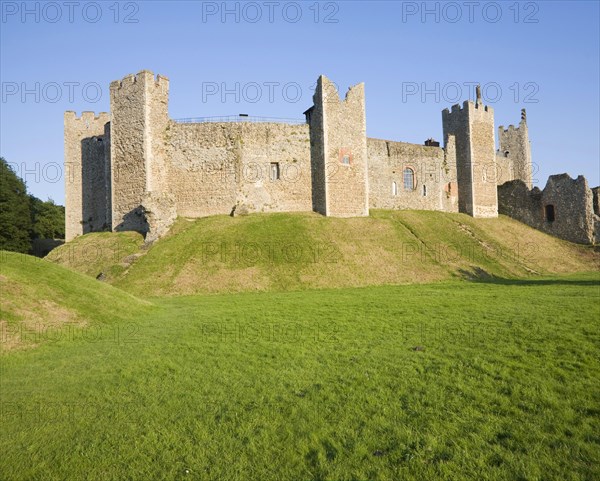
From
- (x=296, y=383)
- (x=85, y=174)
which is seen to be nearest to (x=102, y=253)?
(x=85, y=174)

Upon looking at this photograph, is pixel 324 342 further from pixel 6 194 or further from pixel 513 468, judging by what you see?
pixel 6 194

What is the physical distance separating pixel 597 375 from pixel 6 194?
52373 mm

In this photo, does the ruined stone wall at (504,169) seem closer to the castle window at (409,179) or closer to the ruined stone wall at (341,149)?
the castle window at (409,179)

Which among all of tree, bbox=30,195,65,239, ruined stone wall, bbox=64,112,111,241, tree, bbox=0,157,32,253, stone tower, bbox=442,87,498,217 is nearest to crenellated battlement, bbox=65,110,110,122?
ruined stone wall, bbox=64,112,111,241

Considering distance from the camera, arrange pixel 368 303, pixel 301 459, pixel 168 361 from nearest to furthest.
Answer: pixel 301 459 → pixel 168 361 → pixel 368 303

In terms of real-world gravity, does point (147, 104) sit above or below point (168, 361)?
above

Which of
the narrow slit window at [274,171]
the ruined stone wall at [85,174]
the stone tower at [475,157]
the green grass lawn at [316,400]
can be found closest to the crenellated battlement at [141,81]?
the ruined stone wall at [85,174]

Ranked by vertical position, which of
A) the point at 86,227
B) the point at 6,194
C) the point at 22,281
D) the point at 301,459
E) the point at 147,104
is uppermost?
the point at 147,104

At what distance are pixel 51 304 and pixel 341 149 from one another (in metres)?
25.4

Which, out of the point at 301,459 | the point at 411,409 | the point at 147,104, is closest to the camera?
the point at 301,459

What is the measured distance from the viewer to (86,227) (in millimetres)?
41219

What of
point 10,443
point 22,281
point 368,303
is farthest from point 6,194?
point 10,443

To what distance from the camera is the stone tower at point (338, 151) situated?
117ft

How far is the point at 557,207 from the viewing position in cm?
4616
